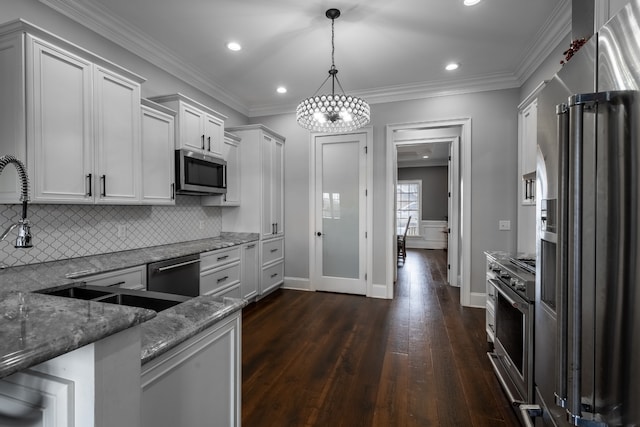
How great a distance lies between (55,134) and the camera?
2.01 metres

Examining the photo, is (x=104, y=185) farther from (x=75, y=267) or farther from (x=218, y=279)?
(x=218, y=279)

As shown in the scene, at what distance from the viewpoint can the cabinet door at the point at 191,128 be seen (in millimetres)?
3109

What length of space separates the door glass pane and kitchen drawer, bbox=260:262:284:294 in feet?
2.19

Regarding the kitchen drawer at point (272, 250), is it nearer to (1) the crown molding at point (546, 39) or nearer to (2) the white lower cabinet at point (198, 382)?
(2) the white lower cabinet at point (198, 382)

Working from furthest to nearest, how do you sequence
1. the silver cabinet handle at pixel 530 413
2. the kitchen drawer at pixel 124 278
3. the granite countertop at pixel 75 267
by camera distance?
the kitchen drawer at pixel 124 278 < the granite countertop at pixel 75 267 < the silver cabinet handle at pixel 530 413

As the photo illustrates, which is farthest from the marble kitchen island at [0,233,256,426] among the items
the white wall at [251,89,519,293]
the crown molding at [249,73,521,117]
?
the crown molding at [249,73,521,117]

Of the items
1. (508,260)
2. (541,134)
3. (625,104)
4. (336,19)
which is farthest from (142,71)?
(508,260)

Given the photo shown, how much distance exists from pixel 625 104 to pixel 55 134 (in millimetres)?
2910

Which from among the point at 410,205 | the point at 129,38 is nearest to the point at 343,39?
the point at 129,38

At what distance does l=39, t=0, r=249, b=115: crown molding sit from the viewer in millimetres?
2398

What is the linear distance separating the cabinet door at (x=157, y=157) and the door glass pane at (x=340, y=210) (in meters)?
2.19

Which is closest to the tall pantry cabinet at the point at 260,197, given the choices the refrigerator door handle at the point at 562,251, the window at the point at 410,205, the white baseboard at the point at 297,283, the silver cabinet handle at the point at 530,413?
the white baseboard at the point at 297,283

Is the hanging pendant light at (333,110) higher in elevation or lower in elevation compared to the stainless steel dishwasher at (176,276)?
higher

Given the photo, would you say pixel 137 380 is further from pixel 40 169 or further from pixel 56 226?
pixel 56 226
